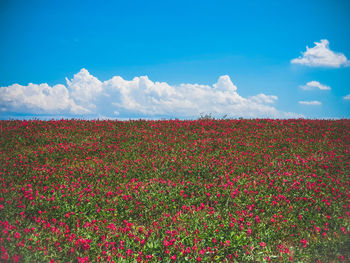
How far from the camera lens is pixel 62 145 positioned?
497 inches

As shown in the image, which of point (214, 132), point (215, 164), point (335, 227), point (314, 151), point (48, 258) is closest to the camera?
point (48, 258)

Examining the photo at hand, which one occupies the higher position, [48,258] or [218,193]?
[218,193]

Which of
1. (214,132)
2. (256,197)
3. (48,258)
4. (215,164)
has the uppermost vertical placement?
(214,132)

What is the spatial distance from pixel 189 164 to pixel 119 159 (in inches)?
129

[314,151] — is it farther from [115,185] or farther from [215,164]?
[115,185]

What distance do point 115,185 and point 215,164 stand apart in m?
4.19

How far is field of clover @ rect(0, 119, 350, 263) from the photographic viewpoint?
18.7ft

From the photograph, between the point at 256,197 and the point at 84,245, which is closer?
the point at 84,245

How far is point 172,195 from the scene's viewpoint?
8.55m

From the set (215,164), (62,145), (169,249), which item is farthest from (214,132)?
(169,249)

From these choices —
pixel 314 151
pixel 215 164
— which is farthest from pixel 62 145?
pixel 314 151

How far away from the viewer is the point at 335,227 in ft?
22.8

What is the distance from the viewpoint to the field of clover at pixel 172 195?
5695mm

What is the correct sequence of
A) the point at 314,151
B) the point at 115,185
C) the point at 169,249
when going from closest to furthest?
the point at 169,249, the point at 115,185, the point at 314,151
